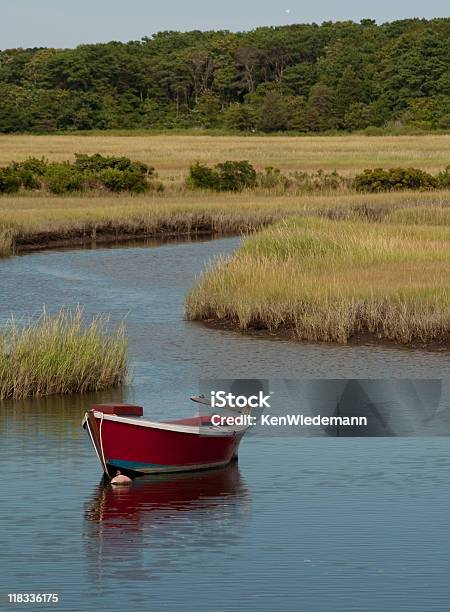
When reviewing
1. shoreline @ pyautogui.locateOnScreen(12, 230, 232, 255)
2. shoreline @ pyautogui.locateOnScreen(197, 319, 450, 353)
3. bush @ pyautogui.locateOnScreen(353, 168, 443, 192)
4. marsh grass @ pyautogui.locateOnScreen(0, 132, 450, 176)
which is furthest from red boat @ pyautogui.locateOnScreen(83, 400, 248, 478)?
marsh grass @ pyautogui.locateOnScreen(0, 132, 450, 176)

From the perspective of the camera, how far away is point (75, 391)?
20391 mm

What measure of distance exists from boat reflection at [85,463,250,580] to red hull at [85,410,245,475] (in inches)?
7.2

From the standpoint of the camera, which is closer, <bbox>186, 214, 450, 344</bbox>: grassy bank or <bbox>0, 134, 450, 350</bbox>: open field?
<bbox>186, 214, 450, 344</bbox>: grassy bank

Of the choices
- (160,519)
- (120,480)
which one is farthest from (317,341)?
(160,519)

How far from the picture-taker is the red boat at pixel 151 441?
15.4 m

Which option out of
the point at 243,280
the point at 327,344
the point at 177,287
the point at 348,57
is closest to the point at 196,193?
the point at 177,287

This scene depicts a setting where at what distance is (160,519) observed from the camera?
14555mm

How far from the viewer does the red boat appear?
15.4 metres

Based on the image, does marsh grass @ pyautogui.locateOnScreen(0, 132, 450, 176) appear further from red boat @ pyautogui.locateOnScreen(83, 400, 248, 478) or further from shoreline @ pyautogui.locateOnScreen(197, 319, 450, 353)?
red boat @ pyautogui.locateOnScreen(83, 400, 248, 478)

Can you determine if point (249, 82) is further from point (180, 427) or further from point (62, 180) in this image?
point (180, 427)

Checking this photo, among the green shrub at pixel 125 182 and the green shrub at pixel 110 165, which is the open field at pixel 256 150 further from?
the green shrub at pixel 125 182

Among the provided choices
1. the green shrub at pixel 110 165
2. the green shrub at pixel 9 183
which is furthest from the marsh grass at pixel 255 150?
the green shrub at pixel 9 183

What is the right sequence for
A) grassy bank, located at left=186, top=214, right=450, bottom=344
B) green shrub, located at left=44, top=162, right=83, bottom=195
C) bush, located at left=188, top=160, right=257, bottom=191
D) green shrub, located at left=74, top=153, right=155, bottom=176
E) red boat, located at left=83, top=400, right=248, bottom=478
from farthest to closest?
green shrub, located at left=74, top=153, right=155, bottom=176 < bush, located at left=188, top=160, right=257, bottom=191 < green shrub, located at left=44, top=162, right=83, bottom=195 < grassy bank, located at left=186, top=214, right=450, bottom=344 < red boat, located at left=83, top=400, right=248, bottom=478

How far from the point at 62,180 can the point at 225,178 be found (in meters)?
7.31
